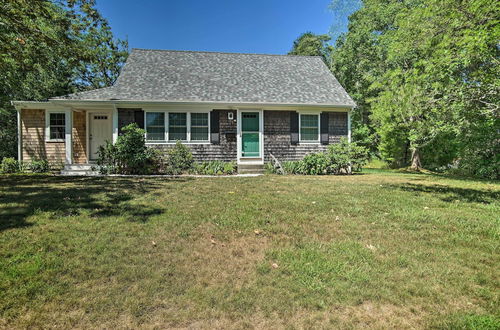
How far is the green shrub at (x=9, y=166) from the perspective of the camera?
12.2 m

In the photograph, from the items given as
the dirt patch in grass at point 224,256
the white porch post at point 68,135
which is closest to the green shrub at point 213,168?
the white porch post at point 68,135

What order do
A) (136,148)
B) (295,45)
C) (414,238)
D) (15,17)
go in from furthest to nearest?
1. (295,45)
2. (136,148)
3. (15,17)
4. (414,238)

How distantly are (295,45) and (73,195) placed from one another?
113 feet

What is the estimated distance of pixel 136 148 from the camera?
10.6m

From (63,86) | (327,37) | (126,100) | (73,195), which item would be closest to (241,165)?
(126,100)

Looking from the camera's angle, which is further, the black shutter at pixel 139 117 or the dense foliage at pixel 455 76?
the black shutter at pixel 139 117

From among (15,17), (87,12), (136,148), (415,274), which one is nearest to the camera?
(415,274)

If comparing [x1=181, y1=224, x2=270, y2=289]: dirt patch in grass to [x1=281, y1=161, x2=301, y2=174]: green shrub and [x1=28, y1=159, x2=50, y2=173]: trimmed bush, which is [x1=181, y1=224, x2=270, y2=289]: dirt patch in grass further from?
[x1=28, y1=159, x2=50, y2=173]: trimmed bush

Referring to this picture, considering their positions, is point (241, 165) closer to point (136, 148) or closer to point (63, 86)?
point (136, 148)

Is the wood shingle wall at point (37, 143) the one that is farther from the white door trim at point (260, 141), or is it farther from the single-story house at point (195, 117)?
the white door trim at point (260, 141)

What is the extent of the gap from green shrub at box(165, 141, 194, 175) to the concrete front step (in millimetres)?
2253

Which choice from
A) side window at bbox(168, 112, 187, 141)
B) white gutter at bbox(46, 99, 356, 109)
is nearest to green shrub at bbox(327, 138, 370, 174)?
white gutter at bbox(46, 99, 356, 109)

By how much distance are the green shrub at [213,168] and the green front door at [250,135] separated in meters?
1.26

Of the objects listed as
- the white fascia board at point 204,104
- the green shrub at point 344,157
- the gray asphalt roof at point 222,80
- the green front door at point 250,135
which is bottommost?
the green shrub at point 344,157
